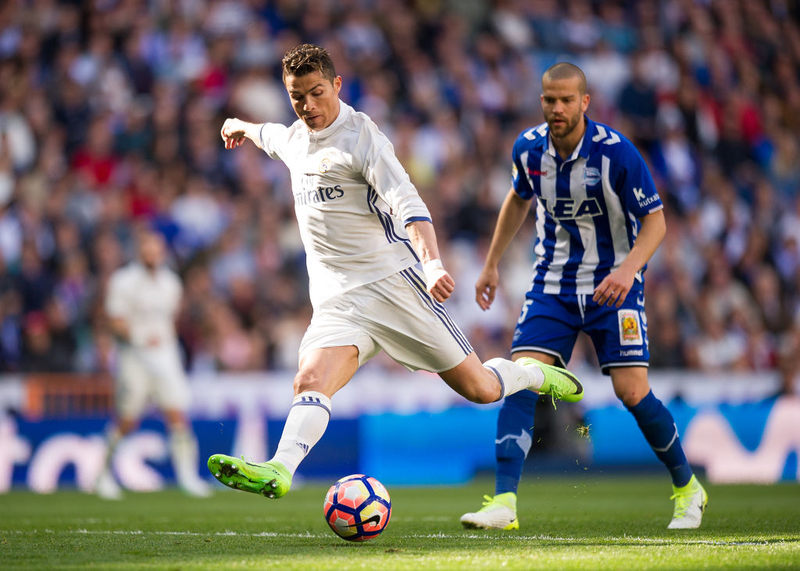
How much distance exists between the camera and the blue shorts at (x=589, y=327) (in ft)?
20.6

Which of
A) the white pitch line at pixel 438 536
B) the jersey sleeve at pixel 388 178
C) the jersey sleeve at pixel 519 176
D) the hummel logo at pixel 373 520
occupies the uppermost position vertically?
the jersey sleeve at pixel 519 176

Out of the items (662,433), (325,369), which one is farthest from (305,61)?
(662,433)

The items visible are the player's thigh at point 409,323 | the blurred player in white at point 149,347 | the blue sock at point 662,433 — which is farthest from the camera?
the blurred player in white at point 149,347

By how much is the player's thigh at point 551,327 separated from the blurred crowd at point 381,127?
266 inches

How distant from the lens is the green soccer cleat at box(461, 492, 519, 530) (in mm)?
5965

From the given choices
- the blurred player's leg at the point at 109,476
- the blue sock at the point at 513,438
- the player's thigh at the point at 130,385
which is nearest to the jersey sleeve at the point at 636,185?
the blue sock at the point at 513,438

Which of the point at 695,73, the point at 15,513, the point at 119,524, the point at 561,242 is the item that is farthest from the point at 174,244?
the point at 695,73

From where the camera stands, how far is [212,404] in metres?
12.2

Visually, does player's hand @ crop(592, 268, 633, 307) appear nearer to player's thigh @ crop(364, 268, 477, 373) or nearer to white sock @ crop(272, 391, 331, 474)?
player's thigh @ crop(364, 268, 477, 373)

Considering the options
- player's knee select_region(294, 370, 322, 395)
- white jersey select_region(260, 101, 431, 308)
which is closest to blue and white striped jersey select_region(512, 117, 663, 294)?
white jersey select_region(260, 101, 431, 308)

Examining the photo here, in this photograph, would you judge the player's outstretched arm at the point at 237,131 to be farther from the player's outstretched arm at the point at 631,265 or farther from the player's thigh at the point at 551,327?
the player's outstretched arm at the point at 631,265

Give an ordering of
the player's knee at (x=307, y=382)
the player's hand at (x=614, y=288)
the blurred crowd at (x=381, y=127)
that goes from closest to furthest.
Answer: the player's knee at (x=307, y=382) < the player's hand at (x=614, y=288) < the blurred crowd at (x=381, y=127)

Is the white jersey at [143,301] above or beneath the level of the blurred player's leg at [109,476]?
above

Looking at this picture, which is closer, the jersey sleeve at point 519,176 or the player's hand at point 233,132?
the player's hand at point 233,132
